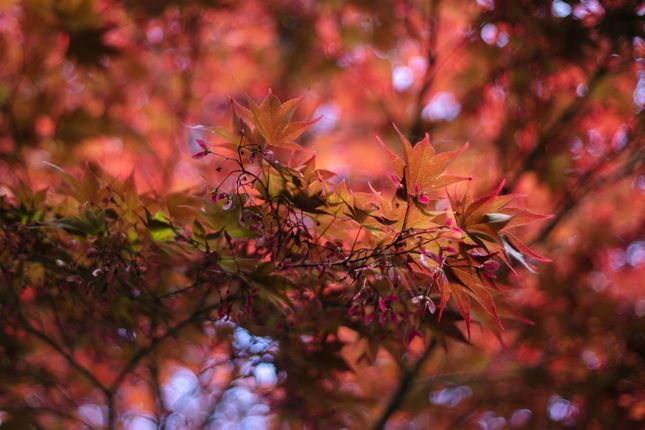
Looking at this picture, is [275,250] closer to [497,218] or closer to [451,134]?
[497,218]

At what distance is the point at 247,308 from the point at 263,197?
0.23m

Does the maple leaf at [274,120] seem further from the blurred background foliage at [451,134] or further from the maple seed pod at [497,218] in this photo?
the blurred background foliage at [451,134]

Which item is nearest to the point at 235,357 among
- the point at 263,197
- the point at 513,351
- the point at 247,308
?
the point at 247,308

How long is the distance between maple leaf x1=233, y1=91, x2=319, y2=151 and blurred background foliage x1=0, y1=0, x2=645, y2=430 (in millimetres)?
609

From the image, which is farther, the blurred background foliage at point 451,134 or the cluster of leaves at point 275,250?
the blurred background foliage at point 451,134

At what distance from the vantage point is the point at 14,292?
4.72 feet

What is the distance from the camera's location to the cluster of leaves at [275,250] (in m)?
1.09

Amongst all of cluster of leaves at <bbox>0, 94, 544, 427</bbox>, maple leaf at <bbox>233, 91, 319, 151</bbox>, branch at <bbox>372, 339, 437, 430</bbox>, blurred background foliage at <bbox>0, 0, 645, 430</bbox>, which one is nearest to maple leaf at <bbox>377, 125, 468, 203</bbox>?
cluster of leaves at <bbox>0, 94, 544, 427</bbox>

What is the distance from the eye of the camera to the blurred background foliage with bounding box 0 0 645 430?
6.59 ft

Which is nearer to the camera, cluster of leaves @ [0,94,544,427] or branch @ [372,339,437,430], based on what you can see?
cluster of leaves @ [0,94,544,427]

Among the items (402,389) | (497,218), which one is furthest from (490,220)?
(402,389)

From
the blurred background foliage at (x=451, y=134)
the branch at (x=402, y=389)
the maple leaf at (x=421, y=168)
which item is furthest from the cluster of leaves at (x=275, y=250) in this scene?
the branch at (x=402, y=389)

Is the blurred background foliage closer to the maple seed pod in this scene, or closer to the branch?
the branch

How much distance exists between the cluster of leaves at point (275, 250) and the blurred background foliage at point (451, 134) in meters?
0.19
